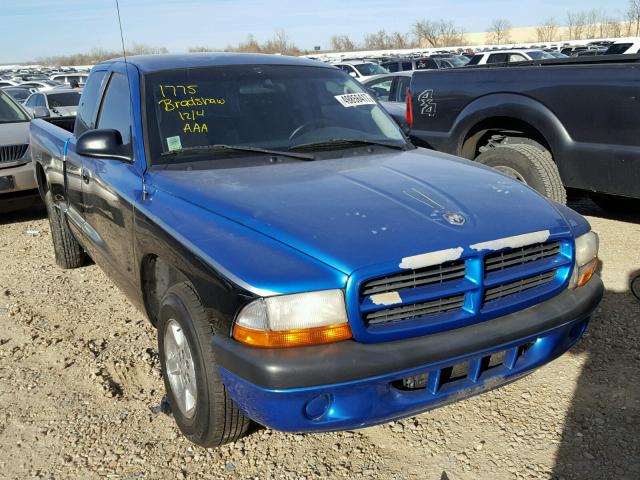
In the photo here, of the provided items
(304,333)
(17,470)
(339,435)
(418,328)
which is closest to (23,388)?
(17,470)

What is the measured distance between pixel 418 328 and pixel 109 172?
7.04 feet

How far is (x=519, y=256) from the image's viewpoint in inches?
104

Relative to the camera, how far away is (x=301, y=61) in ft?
13.9

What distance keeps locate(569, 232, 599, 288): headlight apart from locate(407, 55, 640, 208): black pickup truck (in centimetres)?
202

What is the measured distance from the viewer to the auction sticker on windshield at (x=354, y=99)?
3.95 m

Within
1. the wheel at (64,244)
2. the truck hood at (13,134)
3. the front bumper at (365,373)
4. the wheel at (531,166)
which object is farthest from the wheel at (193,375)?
the truck hood at (13,134)

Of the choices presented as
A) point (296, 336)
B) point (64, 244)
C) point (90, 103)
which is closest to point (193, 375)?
point (296, 336)

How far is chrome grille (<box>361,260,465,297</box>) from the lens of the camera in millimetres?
2334

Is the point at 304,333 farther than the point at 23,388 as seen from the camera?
No

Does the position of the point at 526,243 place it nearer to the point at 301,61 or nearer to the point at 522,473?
the point at 522,473

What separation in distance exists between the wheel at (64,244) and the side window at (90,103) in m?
0.93

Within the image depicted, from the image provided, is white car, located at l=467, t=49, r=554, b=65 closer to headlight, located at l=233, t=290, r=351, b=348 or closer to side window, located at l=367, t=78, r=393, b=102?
side window, located at l=367, t=78, r=393, b=102

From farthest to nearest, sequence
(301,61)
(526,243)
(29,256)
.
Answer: (29,256), (301,61), (526,243)

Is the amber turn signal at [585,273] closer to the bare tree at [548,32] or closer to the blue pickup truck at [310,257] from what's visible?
the blue pickup truck at [310,257]
